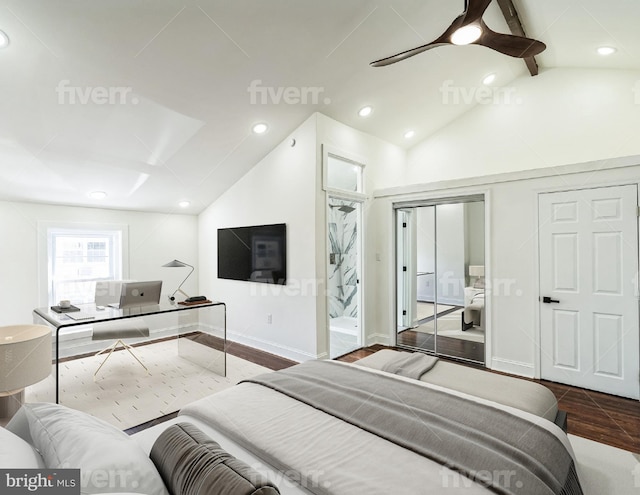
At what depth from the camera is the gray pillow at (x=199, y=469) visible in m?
0.93

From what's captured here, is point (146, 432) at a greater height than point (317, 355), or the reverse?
point (146, 432)

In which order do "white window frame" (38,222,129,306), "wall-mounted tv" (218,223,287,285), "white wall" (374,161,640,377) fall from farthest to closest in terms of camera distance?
"wall-mounted tv" (218,223,287,285) < "white window frame" (38,222,129,306) < "white wall" (374,161,640,377)

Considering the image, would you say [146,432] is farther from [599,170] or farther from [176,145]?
[599,170]

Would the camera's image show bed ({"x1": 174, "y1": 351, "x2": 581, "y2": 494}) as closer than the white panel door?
Yes

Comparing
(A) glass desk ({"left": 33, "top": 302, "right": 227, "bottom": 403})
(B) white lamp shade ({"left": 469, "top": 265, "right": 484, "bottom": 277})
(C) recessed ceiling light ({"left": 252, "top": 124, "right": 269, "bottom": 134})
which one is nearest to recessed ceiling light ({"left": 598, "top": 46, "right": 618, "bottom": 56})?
(B) white lamp shade ({"left": 469, "top": 265, "right": 484, "bottom": 277})

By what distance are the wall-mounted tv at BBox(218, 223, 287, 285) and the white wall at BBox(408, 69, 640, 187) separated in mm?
2686

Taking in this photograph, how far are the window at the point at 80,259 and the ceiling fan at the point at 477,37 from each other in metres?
4.30

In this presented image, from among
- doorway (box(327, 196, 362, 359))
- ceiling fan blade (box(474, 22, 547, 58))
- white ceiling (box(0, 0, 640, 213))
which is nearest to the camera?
ceiling fan blade (box(474, 22, 547, 58))

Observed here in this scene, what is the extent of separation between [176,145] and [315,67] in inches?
67.0

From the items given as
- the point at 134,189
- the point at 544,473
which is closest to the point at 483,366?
the point at 544,473

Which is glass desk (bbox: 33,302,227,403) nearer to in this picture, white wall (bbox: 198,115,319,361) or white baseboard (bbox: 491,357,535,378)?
white wall (bbox: 198,115,319,361)

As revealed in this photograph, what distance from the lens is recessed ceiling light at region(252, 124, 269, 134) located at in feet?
12.5

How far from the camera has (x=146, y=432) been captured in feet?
5.24

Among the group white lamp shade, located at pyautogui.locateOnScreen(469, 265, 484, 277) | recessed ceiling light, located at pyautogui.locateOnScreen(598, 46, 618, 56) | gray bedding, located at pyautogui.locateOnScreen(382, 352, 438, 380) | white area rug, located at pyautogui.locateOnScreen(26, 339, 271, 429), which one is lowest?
white area rug, located at pyautogui.locateOnScreen(26, 339, 271, 429)
